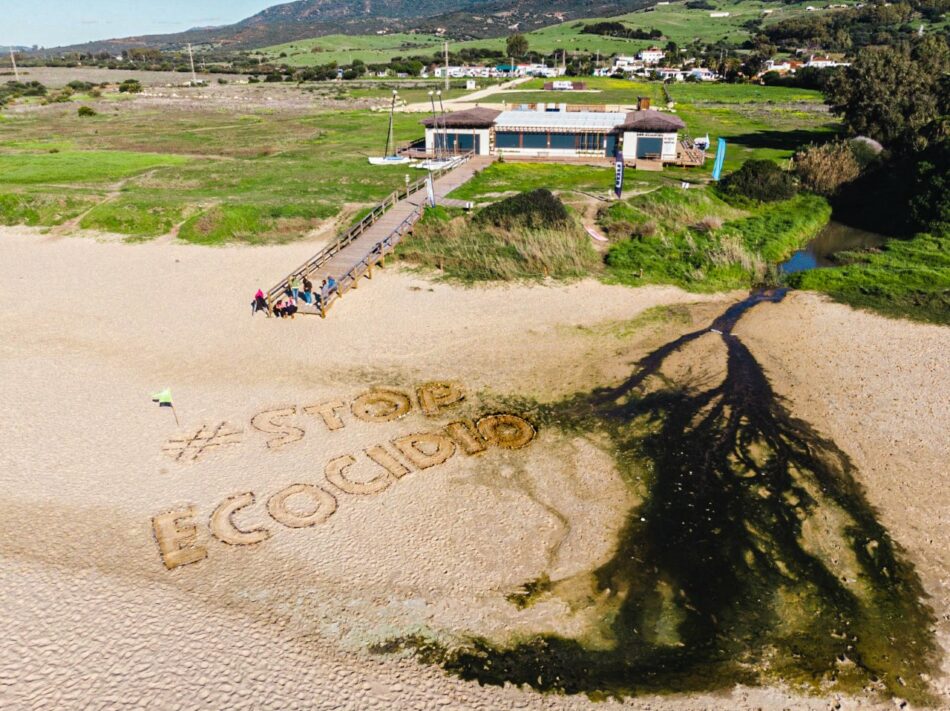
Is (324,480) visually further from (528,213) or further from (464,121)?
(464,121)

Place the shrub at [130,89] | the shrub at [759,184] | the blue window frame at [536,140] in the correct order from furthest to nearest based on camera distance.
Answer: the shrub at [130,89] → the blue window frame at [536,140] → the shrub at [759,184]

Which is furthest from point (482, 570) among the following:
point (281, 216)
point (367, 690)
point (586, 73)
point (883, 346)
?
point (586, 73)

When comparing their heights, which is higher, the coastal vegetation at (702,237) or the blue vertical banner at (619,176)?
the blue vertical banner at (619,176)

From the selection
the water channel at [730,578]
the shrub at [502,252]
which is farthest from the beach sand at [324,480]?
the shrub at [502,252]

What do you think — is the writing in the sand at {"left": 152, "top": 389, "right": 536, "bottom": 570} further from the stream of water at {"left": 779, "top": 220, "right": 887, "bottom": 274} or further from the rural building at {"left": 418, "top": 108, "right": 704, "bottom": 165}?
the rural building at {"left": 418, "top": 108, "right": 704, "bottom": 165}

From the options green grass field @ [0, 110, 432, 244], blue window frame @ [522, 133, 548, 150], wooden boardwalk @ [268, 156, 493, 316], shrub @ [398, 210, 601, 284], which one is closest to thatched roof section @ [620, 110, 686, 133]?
blue window frame @ [522, 133, 548, 150]

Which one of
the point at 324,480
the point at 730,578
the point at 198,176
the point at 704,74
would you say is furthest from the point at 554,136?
the point at 704,74

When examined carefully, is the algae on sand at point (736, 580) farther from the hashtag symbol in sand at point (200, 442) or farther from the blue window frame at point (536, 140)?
the blue window frame at point (536, 140)
